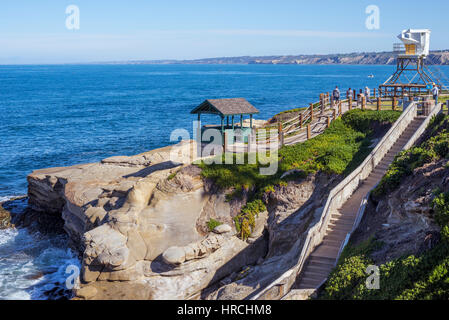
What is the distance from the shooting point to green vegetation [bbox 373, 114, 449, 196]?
70.7 feet

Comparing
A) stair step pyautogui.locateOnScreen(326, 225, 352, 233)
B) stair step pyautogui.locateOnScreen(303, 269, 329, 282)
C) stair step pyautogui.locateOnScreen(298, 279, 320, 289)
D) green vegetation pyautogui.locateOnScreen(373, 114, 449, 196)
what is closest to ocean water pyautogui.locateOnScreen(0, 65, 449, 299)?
stair step pyautogui.locateOnScreen(298, 279, 320, 289)

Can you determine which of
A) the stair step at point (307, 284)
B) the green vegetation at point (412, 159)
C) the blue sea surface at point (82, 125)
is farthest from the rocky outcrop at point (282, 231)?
the blue sea surface at point (82, 125)

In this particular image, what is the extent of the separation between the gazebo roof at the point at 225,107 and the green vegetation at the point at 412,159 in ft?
35.1

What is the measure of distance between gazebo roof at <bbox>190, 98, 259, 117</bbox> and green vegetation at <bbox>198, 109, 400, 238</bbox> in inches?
132

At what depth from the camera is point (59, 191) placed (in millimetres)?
33500

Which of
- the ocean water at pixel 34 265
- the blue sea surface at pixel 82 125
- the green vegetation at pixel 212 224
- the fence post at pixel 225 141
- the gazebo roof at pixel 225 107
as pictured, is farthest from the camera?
the blue sea surface at pixel 82 125

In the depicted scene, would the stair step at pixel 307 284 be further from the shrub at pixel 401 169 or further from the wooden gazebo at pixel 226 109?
the wooden gazebo at pixel 226 109

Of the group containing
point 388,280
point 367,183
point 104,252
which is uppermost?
point 367,183

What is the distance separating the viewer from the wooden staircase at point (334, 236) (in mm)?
19078

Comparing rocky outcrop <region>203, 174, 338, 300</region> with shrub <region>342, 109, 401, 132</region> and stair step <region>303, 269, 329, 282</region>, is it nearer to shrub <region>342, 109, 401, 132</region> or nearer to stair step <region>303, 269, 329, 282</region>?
stair step <region>303, 269, 329, 282</region>

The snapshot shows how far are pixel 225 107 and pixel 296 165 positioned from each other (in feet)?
20.8
